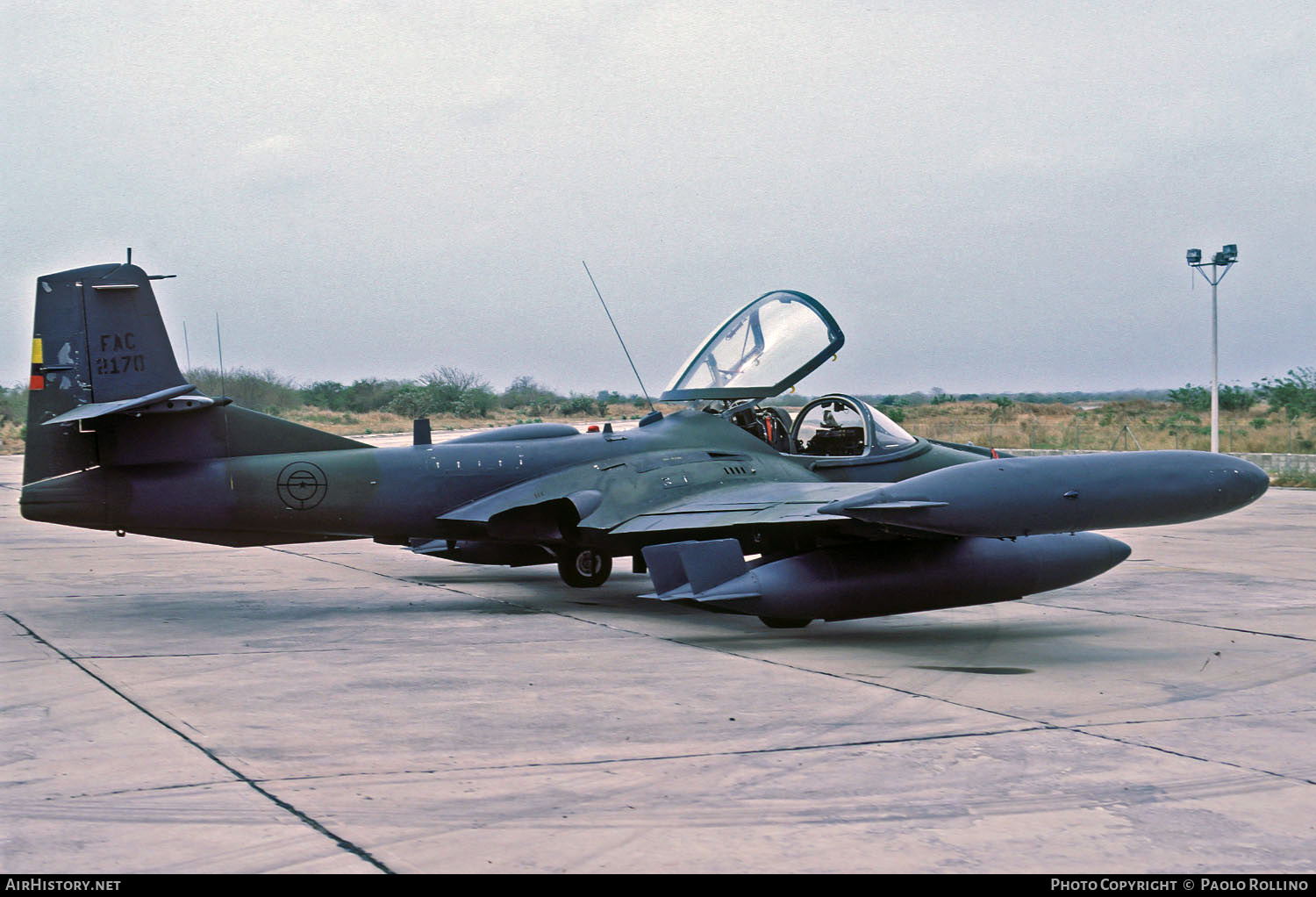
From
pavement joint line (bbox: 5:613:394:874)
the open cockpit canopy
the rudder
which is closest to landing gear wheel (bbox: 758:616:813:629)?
the open cockpit canopy

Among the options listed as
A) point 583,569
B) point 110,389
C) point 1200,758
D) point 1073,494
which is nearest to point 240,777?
point 1200,758

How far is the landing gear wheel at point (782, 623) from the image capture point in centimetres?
Answer: 1058

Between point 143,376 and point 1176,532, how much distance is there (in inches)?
629

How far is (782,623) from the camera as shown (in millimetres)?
10812

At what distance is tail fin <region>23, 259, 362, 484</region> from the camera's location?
36.8 ft

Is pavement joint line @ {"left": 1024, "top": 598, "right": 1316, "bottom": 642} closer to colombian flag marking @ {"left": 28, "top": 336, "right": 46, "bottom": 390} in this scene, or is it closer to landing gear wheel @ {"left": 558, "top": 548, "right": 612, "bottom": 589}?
landing gear wheel @ {"left": 558, "top": 548, "right": 612, "bottom": 589}

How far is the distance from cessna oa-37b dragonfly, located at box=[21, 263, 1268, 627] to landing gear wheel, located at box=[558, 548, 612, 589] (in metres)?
0.02

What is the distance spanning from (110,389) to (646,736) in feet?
22.7

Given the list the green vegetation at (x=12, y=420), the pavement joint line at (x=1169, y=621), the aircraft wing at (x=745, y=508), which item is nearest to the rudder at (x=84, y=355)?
the aircraft wing at (x=745, y=508)

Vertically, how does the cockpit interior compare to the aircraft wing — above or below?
above

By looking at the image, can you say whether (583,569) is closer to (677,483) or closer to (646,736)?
(677,483)

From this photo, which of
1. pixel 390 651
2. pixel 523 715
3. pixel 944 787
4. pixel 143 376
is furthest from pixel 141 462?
pixel 944 787

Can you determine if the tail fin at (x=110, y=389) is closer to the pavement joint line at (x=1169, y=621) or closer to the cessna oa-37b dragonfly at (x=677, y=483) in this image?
the cessna oa-37b dragonfly at (x=677, y=483)

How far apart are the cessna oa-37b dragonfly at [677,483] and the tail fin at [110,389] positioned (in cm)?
2
